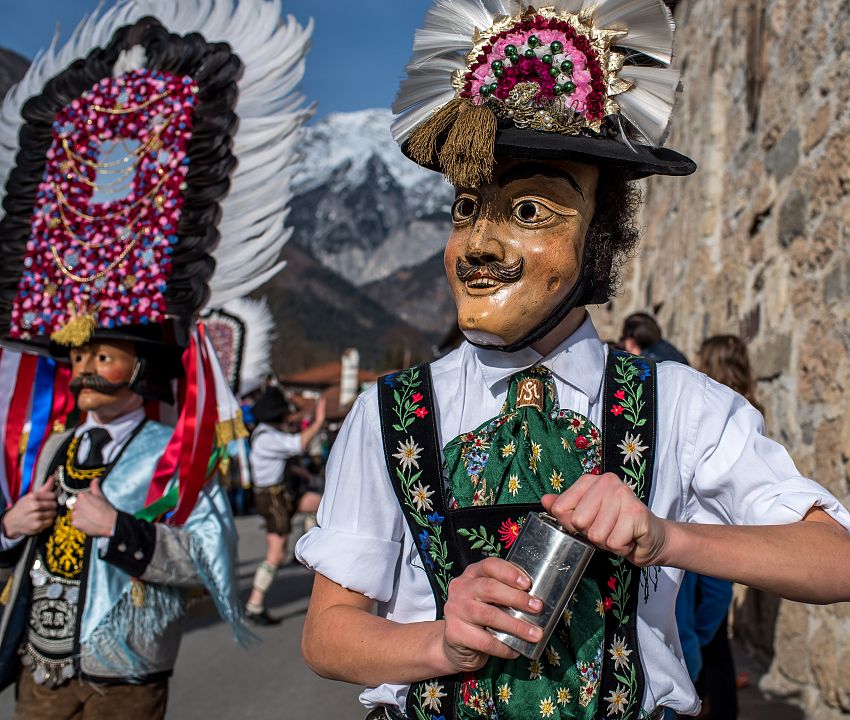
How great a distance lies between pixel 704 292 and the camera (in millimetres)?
5863

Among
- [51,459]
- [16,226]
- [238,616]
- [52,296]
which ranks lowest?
[238,616]

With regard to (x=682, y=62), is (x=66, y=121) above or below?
below

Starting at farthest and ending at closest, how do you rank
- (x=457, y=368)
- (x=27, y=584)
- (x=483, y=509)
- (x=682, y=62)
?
(x=682, y=62), (x=27, y=584), (x=457, y=368), (x=483, y=509)

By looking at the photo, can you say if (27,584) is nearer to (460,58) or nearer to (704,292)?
(460,58)

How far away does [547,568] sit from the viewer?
3.77ft

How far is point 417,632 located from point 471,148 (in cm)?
78

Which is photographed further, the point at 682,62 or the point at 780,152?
the point at 682,62

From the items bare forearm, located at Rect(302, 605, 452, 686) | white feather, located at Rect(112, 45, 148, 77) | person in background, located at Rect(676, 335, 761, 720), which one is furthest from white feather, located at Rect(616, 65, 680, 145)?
white feather, located at Rect(112, 45, 148, 77)

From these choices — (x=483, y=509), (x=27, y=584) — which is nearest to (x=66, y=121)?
(x=27, y=584)

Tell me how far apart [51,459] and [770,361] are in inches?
129

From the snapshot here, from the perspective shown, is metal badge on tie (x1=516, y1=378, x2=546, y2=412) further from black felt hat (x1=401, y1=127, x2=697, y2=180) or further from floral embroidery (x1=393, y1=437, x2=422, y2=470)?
black felt hat (x1=401, y1=127, x2=697, y2=180)

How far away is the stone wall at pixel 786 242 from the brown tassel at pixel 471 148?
829 mm

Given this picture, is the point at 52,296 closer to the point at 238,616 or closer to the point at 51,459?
the point at 51,459

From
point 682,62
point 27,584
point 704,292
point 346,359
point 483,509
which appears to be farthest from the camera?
point 346,359
